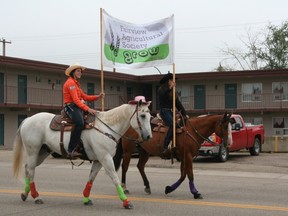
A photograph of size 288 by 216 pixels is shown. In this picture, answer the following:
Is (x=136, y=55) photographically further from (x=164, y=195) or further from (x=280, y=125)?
(x=280, y=125)

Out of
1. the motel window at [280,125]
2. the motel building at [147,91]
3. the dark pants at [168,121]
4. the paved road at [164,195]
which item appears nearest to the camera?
the paved road at [164,195]

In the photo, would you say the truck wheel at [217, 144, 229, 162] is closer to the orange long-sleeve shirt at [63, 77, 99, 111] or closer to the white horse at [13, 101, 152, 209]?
the white horse at [13, 101, 152, 209]

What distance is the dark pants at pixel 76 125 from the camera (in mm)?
9359

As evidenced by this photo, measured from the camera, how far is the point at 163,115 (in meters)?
11.4

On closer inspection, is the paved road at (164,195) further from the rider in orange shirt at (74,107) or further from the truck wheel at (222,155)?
the truck wheel at (222,155)

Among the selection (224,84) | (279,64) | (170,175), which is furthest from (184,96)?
(170,175)

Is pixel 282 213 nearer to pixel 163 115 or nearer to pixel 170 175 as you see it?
pixel 163 115

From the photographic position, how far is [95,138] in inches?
368

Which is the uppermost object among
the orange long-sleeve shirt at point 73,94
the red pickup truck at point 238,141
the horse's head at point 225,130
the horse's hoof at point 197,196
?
the orange long-sleeve shirt at point 73,94

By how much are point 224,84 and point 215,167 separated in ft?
83.8

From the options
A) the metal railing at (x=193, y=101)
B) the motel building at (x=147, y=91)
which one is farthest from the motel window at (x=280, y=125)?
the metal railing at (x=193, y=101)

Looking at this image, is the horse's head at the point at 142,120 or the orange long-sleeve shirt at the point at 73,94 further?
the orange long-sleeve shirt at the point at 73,94

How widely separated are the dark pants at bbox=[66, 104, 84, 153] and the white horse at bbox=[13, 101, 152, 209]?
152 mm

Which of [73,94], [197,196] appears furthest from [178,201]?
[73,94]
